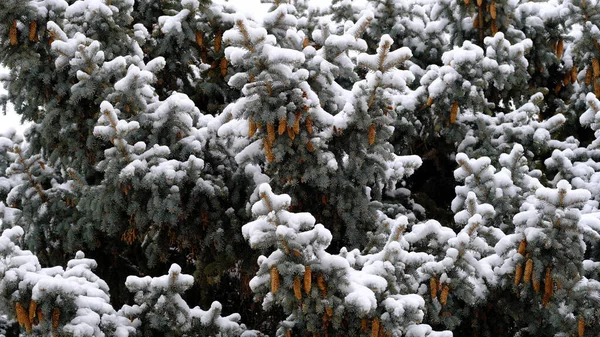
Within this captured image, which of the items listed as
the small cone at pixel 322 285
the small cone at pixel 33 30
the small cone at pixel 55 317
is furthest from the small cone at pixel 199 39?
the small cone at pixel 322 285

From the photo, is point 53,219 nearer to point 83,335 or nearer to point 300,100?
point 83,335

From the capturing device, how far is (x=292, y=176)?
18.1 ft

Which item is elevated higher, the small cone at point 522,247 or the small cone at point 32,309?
the small cone at point 522,247

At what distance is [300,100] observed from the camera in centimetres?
521

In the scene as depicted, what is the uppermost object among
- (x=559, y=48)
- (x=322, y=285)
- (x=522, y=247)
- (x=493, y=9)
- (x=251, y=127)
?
(x=493, y=9)

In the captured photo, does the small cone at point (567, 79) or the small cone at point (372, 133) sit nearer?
the small cone at point (372, 133)

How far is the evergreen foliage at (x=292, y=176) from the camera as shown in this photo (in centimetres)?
490

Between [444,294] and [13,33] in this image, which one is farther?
[13,33]

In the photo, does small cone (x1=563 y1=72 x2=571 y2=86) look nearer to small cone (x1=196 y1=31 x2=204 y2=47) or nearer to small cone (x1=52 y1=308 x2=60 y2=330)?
small cone (x1=196 y1=31 x2=204 y2=47)

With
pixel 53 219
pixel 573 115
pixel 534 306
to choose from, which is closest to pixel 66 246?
pixel 53 219

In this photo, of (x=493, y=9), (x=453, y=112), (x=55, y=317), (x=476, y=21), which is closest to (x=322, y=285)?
(x=55, y=317)

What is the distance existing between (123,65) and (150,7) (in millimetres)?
2010

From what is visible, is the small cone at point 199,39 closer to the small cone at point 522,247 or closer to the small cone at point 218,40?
the small cone at point 218,40

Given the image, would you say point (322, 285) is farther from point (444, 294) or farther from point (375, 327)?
point (444, 294)
